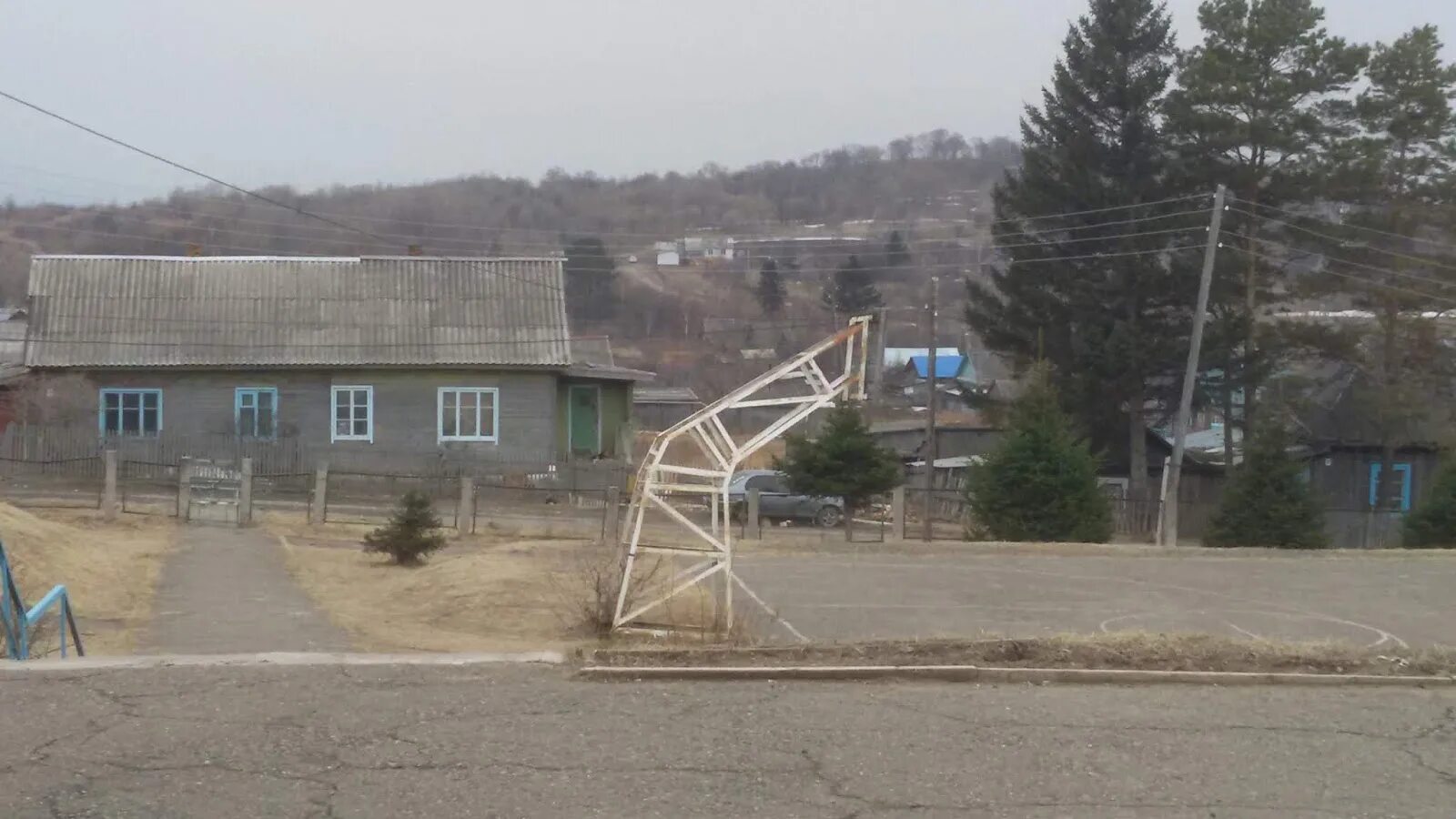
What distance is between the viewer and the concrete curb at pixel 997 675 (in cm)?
1023

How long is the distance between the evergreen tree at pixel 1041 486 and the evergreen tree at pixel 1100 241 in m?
13.5

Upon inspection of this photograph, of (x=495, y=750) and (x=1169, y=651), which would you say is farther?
(x=1169, y=651)

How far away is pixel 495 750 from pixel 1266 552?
23804 millimetres

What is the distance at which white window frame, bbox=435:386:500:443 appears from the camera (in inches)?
1578

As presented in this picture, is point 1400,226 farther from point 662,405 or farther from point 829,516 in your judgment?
point 662,405

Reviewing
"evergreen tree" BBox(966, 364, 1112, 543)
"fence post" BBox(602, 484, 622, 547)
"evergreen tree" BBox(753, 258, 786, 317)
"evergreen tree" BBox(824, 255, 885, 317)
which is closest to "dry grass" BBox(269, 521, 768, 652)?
"fence post" BBox(602, 484, 622, 547)

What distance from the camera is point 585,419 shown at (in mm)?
43875

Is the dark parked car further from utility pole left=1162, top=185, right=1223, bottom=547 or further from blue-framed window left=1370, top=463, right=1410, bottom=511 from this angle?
blue-framed window left=1370, top=463, right=1410, bottom=511

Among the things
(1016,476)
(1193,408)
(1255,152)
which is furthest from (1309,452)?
(1016,476)

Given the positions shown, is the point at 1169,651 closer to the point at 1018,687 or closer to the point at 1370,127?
the point at 1018,687

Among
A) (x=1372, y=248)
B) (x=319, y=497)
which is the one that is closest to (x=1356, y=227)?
(x=1372, y=248)

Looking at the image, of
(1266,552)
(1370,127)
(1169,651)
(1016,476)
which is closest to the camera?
(1169,651)

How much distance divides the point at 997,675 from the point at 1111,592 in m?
10.8

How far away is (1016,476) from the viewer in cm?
3228
